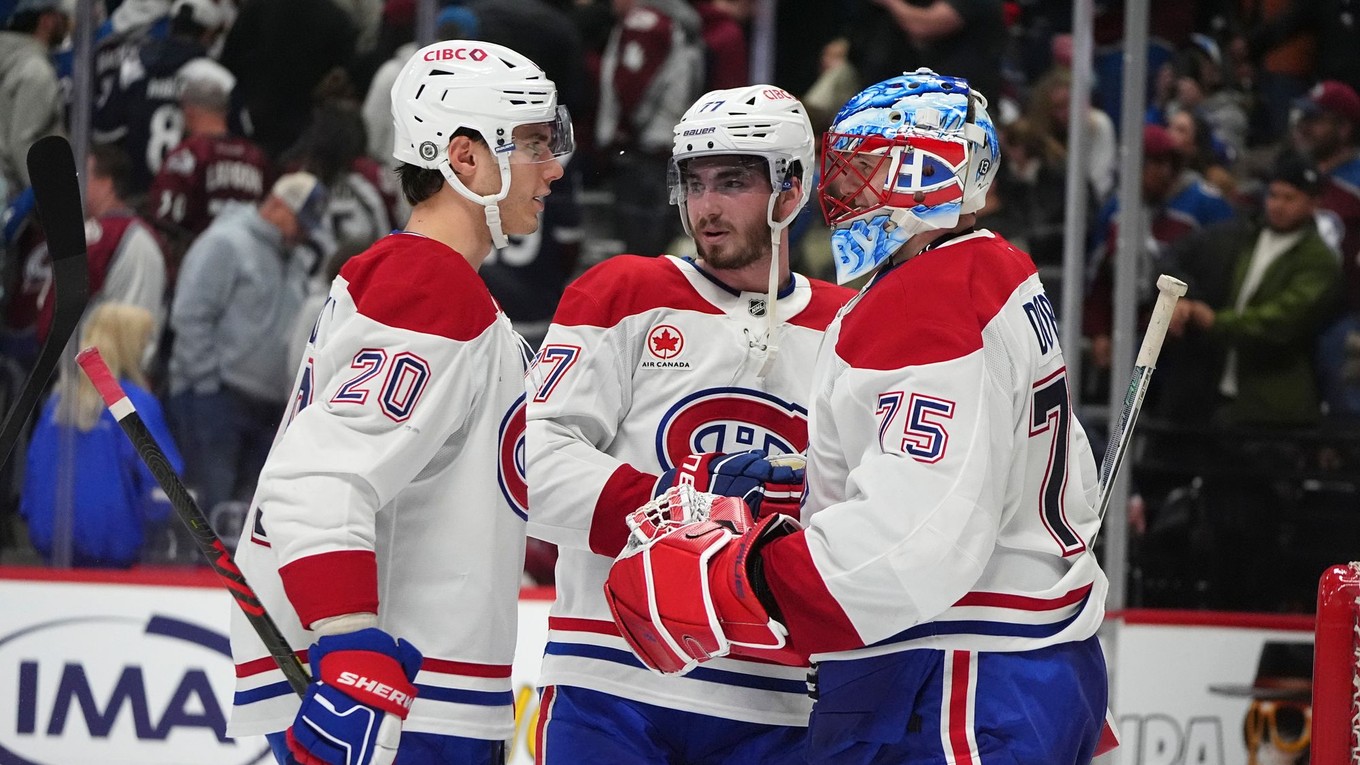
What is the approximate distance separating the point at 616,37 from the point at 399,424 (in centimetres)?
313

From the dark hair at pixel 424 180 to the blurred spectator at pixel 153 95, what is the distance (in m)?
2.73

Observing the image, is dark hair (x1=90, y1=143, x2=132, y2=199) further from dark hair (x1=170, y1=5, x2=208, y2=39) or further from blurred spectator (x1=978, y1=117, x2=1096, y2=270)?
blurred spectator (x1=978, y1=117, x2=1096, y2=270)

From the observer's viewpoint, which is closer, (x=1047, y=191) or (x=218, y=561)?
(x=218, y=561)

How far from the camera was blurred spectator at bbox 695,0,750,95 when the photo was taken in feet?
15.8

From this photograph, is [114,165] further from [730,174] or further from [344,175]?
[730,174]

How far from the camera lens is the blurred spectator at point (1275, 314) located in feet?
14.8

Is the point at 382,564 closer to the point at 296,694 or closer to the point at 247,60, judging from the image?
the point at 296,694

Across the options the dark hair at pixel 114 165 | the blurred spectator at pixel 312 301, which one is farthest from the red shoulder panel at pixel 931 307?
the dark hair at pixel 114 165

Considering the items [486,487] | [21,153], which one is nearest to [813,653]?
[486,487]

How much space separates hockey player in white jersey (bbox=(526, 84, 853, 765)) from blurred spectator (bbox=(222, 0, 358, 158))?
7.87 feet

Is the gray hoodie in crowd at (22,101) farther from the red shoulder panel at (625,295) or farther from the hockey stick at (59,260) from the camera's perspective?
the red shoulder panel at (625,295)

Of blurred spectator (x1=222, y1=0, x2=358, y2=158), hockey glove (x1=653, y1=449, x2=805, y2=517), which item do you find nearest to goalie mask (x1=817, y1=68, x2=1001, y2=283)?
hockey glove (x1=653, y1=449, x2=805, y2=517)

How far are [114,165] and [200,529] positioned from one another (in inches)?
112

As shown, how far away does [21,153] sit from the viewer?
477 cm
